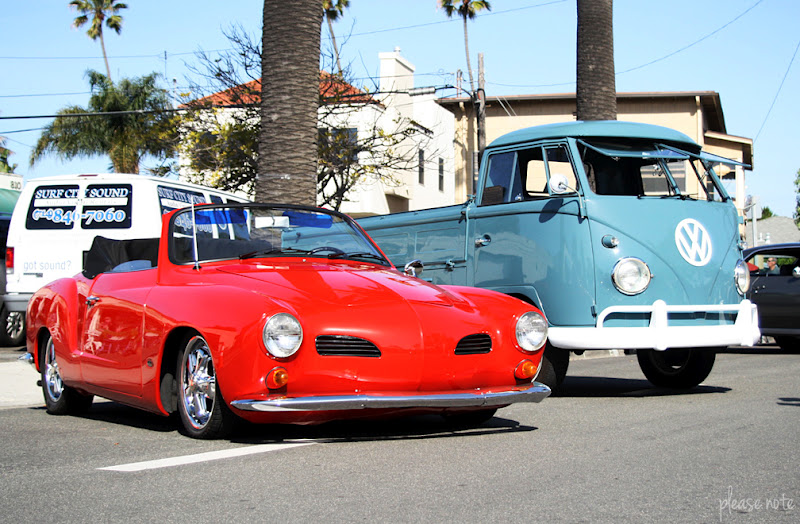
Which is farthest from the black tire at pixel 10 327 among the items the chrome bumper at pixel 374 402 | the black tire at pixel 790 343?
the black tire at pixel 790 343

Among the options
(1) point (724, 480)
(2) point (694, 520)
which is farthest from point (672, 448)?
(2) point (694, 520)

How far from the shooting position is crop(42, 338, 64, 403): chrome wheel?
778 centimetres

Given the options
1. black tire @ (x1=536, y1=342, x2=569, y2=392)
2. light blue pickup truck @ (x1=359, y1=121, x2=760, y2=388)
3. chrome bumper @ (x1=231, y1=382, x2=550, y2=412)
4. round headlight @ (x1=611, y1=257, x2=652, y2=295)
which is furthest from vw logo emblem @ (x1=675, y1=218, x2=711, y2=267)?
chrome bumper @ (x1=231, y1=382, x2=550, y2=412)

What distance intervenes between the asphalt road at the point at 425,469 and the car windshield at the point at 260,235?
1.21m

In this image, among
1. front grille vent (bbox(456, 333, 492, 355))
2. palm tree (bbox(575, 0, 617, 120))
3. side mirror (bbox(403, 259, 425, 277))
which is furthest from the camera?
palm tree (bbox(575, 0, 617, 120))

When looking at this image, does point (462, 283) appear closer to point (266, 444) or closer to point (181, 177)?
point (266, 444)

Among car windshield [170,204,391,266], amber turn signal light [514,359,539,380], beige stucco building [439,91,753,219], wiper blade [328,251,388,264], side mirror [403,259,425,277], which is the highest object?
beige stucco building [439,91,753,219]

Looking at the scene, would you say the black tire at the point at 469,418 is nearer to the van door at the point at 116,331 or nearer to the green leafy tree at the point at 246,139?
the van door at the point at 116,331

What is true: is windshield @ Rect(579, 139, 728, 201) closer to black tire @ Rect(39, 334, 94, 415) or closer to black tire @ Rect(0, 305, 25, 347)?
black tire @ Rect(39, 334, 94, 415)

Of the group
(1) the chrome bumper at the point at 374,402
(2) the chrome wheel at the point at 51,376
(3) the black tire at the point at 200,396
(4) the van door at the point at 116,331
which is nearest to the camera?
(1) the chrome bumper at the point at 374,402

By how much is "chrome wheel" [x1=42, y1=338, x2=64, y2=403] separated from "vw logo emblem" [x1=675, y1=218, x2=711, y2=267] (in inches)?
→ 214

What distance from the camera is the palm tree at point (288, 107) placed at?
40.5 ft

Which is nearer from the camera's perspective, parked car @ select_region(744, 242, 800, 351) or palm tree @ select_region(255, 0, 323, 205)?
palm tree @ select_region(255, 0, 323, 205)

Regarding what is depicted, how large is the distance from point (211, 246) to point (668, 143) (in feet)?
16.1
